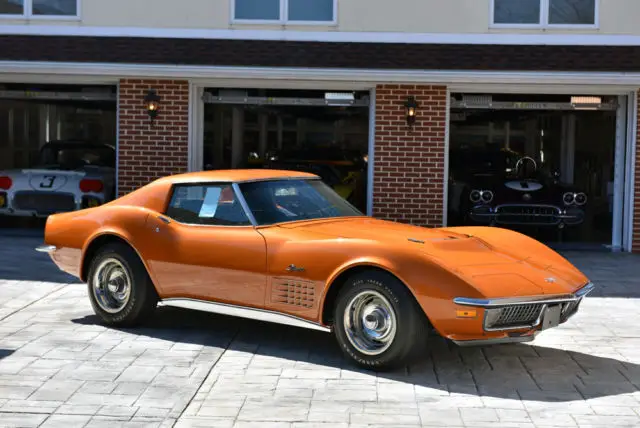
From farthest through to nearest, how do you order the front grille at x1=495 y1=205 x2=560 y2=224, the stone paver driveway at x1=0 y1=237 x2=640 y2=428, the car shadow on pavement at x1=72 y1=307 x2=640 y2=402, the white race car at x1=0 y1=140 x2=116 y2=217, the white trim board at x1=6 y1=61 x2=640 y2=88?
the white race car at x1=0 y1=140 x2=116 y2=217, the front grille at x1=495 y1=205 x2=560 y2=224, the white trim board at x1=6 y1=61 x2=640 y2=88, the car shadow on pavement at x1=72 y1=307 x2=640 y2=402, the stone paver driveway at x1=0 y1=237 x2=640 y2=428

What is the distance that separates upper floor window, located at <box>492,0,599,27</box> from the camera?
43.0ft

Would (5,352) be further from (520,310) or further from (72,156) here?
(72,156)

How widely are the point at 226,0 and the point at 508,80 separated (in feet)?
13.4

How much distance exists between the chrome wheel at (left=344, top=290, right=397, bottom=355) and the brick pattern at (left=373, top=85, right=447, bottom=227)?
7.07 meters

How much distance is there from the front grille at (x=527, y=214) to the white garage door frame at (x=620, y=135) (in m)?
0.88

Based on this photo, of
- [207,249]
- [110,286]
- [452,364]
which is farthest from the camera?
[110,286]

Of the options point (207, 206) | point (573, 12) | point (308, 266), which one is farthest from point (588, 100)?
point (308, 266)

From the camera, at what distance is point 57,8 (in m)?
13.5

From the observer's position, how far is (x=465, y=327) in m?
5.88

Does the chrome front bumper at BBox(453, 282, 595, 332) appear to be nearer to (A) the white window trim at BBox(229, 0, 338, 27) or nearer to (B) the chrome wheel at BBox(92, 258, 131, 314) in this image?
(B) the chrome wheel at BBox(92, 258, 131, 314)

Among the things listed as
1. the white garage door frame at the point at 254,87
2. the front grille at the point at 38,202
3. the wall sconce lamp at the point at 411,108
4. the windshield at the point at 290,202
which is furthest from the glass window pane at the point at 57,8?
the windshield at the point at 290,202

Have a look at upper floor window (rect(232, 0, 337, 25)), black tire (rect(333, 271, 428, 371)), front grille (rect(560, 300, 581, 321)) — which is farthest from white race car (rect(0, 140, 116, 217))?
front grille (rect(560, 300, 581, 321))

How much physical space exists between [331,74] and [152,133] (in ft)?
8.93

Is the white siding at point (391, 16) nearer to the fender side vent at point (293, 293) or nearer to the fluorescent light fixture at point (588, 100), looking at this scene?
the fluorescent light fixture at point (588, 100)
